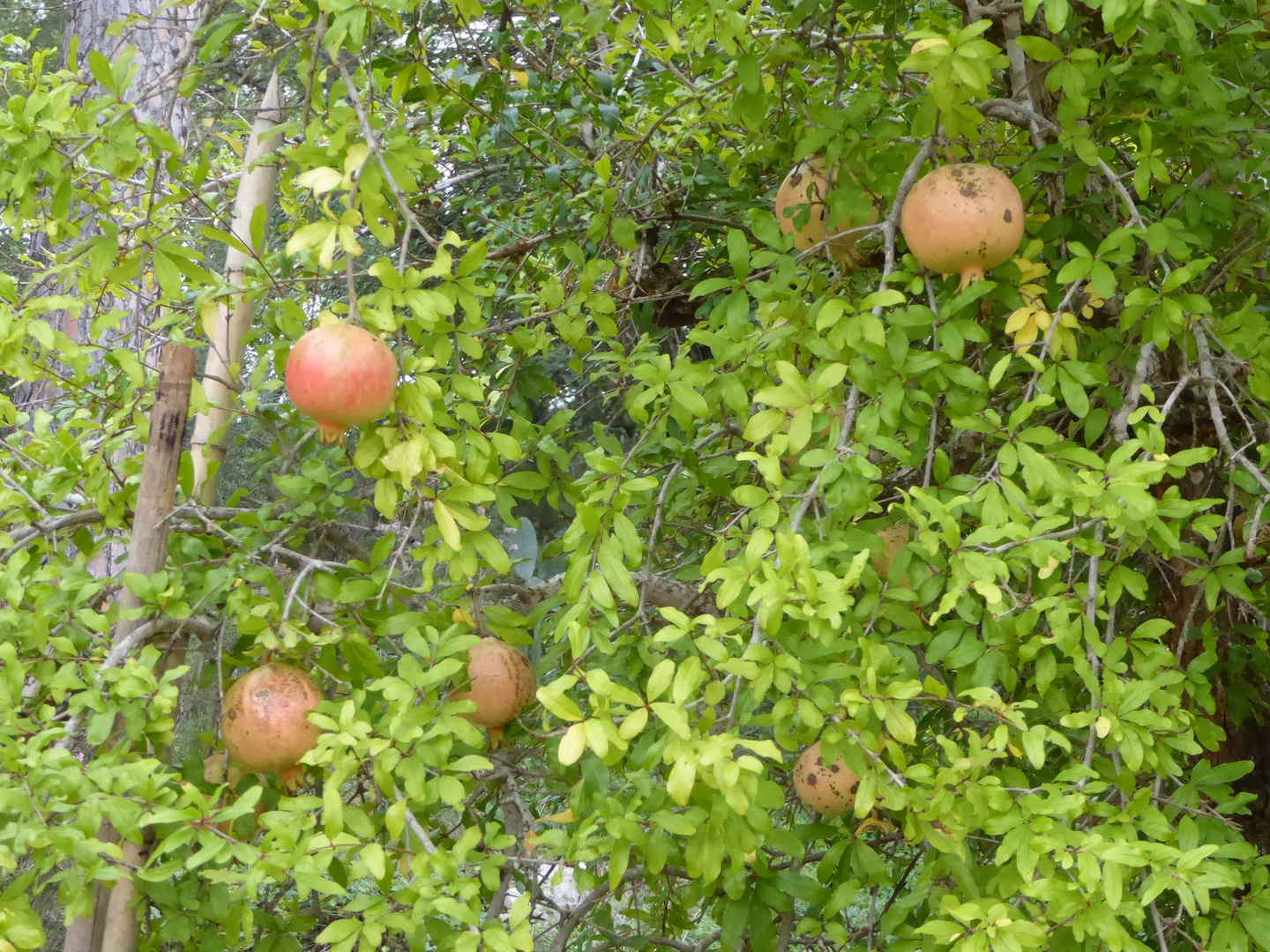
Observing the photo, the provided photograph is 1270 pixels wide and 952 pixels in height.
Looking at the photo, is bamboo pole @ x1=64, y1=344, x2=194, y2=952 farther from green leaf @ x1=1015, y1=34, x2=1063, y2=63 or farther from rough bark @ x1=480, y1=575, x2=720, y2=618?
green leaf @ x1=1015, y1=34, x2=1063, y2=63

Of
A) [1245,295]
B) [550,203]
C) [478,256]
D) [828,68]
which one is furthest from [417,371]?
[1245,295]

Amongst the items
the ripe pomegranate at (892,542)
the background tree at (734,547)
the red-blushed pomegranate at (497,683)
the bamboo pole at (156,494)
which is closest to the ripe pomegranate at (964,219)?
the background tree at (734,547)

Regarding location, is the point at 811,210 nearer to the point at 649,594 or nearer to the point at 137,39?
the point at 649,594

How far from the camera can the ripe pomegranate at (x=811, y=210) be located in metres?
2.07

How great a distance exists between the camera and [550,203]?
9.02ft

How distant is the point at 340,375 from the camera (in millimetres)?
1387

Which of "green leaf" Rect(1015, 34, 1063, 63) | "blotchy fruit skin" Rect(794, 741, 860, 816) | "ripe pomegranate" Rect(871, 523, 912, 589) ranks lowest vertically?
"blotchy fruit skin" Rect(794, 741, 860, 816)

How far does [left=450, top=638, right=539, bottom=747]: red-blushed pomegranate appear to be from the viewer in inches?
80.7

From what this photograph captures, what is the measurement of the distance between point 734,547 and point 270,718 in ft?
2.38

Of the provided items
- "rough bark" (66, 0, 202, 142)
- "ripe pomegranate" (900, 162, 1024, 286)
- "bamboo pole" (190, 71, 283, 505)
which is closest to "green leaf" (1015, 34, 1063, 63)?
"ripe pomegranate" (900, 162, 1024, 286)

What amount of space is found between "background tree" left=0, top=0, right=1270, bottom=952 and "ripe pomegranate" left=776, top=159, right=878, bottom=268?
0.04m

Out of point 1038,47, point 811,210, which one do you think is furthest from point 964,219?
point 811,210

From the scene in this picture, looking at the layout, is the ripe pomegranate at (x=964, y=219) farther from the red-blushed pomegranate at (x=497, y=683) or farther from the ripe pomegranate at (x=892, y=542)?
the red-blushed pomegranate at (x=497, y=683)

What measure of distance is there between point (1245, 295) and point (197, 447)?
2.13 m
